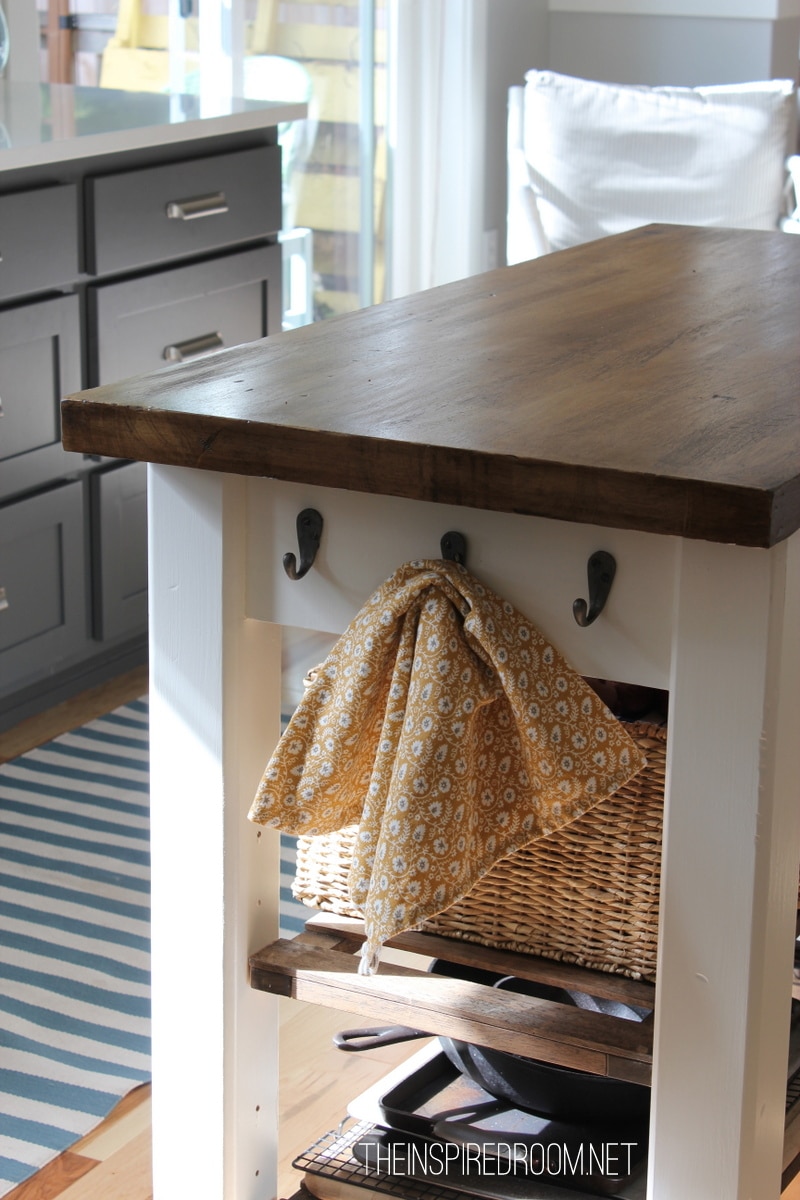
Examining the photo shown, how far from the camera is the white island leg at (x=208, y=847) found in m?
1.12

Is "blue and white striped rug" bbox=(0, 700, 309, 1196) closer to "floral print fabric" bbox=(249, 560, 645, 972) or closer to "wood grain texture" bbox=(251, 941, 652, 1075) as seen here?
"wood grain texture" bbox=(251, 941, 652, 1075)

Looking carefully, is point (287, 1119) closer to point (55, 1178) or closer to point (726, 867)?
point (55, 1178)

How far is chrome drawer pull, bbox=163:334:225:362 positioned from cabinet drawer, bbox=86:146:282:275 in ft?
0.48

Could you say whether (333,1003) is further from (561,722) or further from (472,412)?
(472,412)

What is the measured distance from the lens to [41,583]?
2463 mm

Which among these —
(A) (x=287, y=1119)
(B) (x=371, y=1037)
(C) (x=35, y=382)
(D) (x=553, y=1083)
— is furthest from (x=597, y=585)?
(C) (x=35, y=382)

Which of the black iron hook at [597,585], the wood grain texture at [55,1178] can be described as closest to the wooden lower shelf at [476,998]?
the black iron hook at [597,585]

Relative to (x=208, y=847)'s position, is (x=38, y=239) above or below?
above

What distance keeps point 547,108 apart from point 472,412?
2.81 meters

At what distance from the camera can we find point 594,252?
1.73m

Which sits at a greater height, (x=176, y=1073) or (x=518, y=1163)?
(x=176, y=1073)

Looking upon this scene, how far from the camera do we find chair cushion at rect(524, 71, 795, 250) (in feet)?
11.7

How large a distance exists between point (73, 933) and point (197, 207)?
129 cm

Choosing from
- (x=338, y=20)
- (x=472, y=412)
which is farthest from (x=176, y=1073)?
(x=338, y=20)
